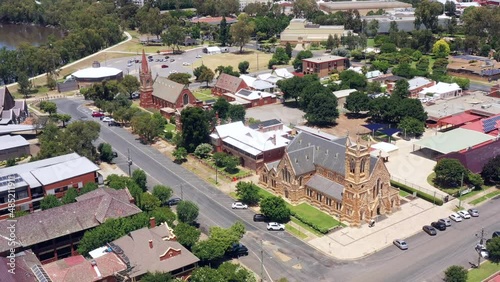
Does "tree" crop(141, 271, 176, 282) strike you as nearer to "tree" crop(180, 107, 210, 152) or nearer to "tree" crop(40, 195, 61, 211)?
"tree" crop(40, 195, 61, 211)

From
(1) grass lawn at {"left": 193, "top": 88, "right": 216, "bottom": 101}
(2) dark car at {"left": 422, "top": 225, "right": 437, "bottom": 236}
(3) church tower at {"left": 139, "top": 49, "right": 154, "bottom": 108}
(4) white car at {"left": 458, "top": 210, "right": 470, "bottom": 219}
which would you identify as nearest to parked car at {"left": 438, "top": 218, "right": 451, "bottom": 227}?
(2) dark car at {"left": 422, "top": 225, "right": 437, "bottom": 236}

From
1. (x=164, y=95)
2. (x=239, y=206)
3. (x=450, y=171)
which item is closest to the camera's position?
(x=239, y=206)

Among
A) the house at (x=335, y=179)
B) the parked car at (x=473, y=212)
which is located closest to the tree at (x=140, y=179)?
the house at (x=335, y=179)

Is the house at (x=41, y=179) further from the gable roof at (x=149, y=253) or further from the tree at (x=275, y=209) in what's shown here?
the tree at (x=275, y=209)

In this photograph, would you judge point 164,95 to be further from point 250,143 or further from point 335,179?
point 335,179

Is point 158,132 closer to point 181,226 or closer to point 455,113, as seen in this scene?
point 181,226

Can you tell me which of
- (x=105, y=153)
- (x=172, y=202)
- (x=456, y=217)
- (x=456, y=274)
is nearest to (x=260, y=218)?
(x=172, y=202)

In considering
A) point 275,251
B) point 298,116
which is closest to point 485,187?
point 275,251
